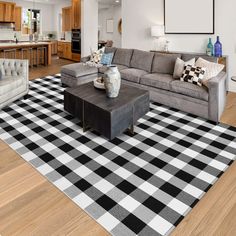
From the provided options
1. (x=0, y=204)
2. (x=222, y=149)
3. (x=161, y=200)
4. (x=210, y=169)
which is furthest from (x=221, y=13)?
(x=0, y=204)

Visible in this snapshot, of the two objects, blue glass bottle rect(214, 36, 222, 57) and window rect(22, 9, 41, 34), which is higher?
window rect(22, 9, 41, 34)

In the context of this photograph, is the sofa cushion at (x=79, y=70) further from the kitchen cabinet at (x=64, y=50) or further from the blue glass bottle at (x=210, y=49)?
the kitchen cabinet at (x=64, y=50)

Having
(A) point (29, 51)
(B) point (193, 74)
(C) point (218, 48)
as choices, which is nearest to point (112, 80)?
(B) point (193, 74)

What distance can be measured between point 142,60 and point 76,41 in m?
4.69

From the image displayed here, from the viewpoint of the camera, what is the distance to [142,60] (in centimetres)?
506

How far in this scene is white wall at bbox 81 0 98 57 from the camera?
26.3ft

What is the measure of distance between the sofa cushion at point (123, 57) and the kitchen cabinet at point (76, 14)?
12.8ft

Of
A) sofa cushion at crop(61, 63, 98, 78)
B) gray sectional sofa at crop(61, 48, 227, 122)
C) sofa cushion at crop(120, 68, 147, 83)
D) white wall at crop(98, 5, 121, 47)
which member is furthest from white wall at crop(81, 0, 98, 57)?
sofa cushion at crop(120, 68, 147, 83)

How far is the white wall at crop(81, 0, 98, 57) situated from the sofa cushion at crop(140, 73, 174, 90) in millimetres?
4530

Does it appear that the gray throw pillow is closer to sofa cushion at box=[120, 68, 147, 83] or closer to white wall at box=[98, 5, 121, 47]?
sofa cushion at box=[120, 68, 147, 83]

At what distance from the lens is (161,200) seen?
6.78 feet

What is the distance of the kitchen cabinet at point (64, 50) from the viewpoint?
31.1ft

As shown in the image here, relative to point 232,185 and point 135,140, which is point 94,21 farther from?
point 232,185

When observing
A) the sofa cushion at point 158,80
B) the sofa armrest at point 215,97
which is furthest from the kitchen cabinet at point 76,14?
the sofa armrest at point 215,97
